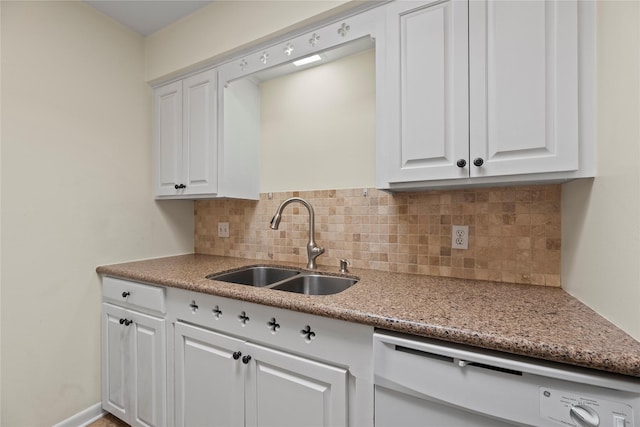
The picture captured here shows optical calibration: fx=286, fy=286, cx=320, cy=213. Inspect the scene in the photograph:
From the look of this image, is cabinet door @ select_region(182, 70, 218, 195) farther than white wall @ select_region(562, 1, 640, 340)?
Yes

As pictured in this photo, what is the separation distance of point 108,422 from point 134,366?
50cm

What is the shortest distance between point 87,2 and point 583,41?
2.44m

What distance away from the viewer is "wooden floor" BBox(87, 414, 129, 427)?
1.67 meters

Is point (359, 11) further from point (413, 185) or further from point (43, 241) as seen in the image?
point (43, 241)

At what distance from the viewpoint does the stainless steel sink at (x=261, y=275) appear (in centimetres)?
169

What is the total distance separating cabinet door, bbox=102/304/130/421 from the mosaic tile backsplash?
31.0 inches

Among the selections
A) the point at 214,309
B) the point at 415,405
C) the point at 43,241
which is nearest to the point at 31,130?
the point at 43,241

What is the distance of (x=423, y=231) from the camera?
145 cm

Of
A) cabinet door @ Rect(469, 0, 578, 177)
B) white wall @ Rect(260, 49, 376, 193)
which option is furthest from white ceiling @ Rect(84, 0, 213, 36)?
cabinet door @ Rect(469, 0, 578, 177)

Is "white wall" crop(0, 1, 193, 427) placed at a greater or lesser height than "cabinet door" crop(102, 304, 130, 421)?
greater

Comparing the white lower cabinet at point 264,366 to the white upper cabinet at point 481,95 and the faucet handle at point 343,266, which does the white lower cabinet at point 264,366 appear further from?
the white upper cabinet at point 481,95

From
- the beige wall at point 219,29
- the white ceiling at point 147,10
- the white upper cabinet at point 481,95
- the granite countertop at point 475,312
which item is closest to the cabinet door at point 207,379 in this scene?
the granite countertop at point 475,312

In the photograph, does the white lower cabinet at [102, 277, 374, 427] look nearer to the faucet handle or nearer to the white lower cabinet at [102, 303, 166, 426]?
the white lower cabinet at [102, 303, 166, 426]

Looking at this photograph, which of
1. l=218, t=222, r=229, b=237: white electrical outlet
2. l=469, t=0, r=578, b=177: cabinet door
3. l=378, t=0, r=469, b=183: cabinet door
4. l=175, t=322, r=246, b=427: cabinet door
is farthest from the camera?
l=218, t=222, r=229, b=237: white electrical outlet
